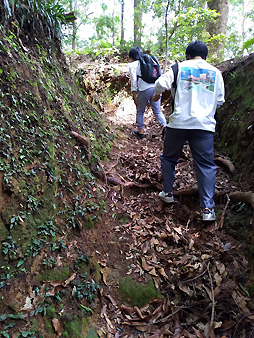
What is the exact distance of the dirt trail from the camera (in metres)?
2.23

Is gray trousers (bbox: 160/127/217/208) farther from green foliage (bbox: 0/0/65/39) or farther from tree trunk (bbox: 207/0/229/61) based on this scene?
tree trunk (bbox: 207/0/229/61)

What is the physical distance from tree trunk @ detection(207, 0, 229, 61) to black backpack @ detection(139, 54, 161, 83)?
4321 millimetres

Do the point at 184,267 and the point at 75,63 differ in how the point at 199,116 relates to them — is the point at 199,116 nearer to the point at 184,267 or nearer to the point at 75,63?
the point at 184,267

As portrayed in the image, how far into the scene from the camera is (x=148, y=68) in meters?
5.73

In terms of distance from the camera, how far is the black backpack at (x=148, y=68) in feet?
18.8

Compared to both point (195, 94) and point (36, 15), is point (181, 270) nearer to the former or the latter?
point (195, 94)

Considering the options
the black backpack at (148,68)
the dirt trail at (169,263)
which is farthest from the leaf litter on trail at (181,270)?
the black backpack at (148,68)

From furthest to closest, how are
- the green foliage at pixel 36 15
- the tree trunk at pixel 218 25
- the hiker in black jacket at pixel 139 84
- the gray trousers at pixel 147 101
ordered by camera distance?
the tree trunk at pixel 218 25 < the gray trousers at pixel 147 101 < the hiker in black jacket at pixel 139 84 < the green foliage at pixel 36 15

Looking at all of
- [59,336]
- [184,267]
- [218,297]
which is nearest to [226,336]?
[218,297]

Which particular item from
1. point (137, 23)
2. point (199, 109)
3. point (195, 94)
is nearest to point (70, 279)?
point (199, 109)

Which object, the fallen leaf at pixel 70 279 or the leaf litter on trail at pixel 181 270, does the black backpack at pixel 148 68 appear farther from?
the fallen leaf at pixel 70 279

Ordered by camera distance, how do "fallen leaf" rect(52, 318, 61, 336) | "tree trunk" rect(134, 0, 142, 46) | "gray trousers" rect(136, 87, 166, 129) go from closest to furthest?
"fallen leaf" rect(52, 318, 61, 336)
"gray trousers" rect(136, 87, 166, 129)
"tree trunk" rect(134, 0, 142, 46)

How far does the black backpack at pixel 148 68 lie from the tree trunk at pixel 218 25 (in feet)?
14.2

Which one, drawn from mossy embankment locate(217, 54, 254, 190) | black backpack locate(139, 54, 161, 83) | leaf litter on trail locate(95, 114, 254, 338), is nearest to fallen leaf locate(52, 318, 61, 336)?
leaf litter on trail locate(95, 114, 254, 338)
